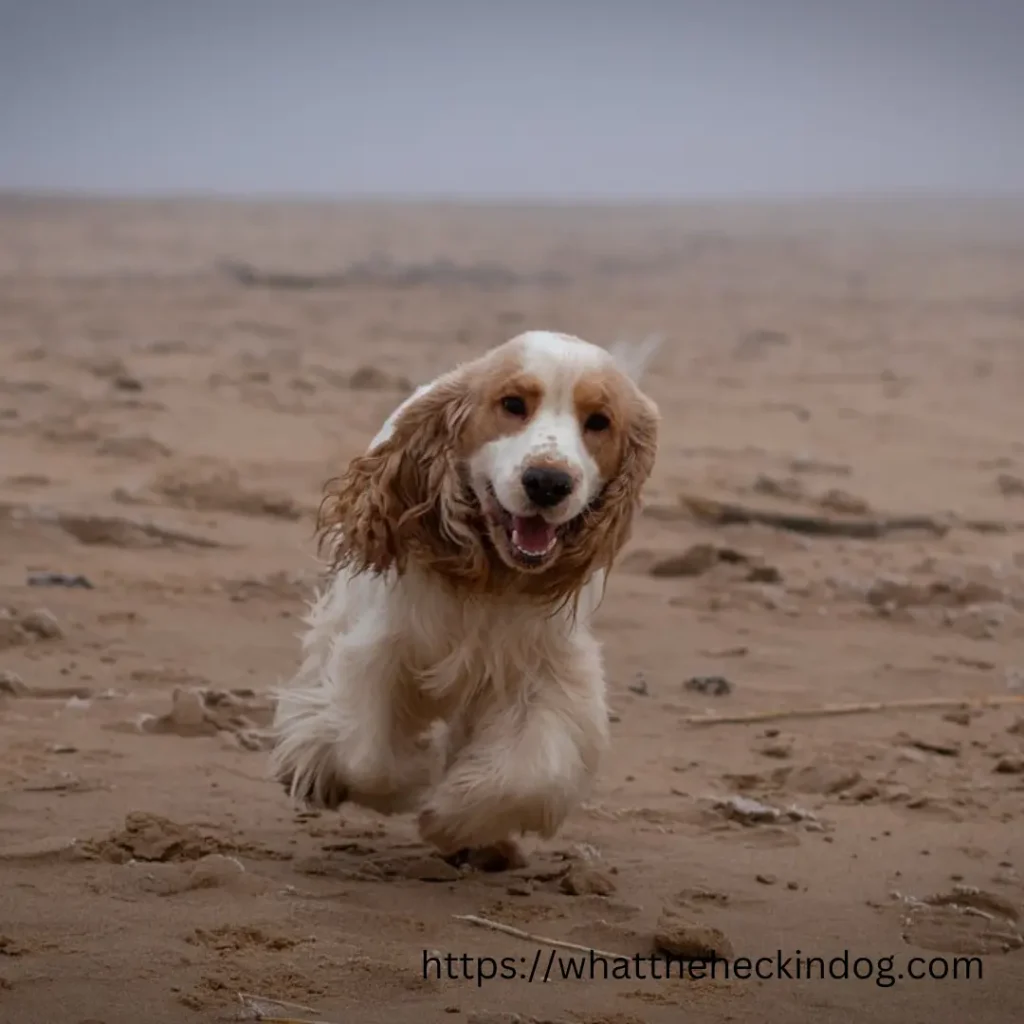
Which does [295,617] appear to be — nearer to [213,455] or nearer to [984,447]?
[213,455]

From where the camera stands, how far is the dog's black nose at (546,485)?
4656mm

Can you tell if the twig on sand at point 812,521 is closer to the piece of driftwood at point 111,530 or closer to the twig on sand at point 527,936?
the piece of driftwood at point 111,530

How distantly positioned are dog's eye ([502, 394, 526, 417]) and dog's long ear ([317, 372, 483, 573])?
0.12 metres

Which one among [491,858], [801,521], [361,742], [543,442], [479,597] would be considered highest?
[543,442]

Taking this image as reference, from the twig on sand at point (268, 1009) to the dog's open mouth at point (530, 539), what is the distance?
52.5 inches

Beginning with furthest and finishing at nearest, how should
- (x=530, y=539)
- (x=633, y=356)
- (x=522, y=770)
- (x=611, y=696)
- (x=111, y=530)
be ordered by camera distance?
(x=111, y=530) < (x=611, y=696) < (x=633, y=356) < (x=522, y=770) < (x=530, y=539)

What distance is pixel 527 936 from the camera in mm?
4414

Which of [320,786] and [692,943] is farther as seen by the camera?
[320,786]

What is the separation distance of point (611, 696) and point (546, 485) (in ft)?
7.53

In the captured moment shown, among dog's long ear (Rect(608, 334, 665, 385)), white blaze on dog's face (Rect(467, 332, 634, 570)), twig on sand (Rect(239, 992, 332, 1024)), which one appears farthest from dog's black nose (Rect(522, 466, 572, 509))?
twig on sand (Rect(239, 992, 332, 1024))

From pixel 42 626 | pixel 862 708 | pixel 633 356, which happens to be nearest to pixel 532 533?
pixel 633 356

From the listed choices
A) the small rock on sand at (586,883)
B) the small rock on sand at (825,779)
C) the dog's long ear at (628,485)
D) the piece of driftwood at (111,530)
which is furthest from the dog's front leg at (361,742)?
the piece of driftwood at (111,530)

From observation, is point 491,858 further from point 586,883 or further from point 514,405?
point 514,405

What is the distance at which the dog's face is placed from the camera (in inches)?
189
